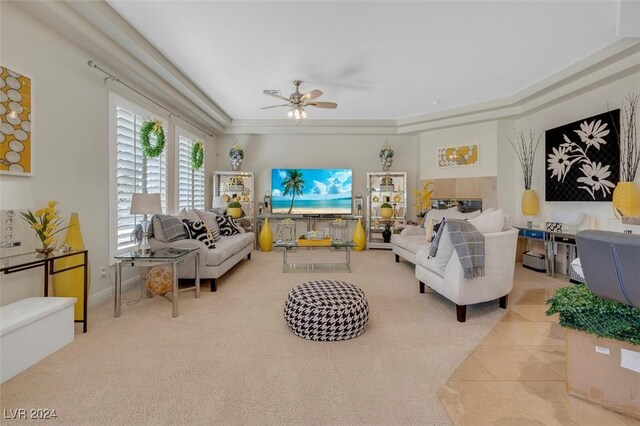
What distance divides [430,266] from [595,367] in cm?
173

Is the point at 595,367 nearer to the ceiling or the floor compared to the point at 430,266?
nearer to the floor

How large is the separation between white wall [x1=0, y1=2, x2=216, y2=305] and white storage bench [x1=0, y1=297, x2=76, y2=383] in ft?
1.35

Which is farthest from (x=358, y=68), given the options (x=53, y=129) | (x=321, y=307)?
(x=53, y=129)

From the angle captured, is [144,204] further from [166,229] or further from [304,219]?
[304,219]

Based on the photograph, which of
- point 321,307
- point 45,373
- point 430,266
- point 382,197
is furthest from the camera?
point 382,197

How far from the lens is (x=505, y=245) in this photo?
3033mm

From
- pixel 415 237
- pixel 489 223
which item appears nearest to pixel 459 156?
pixel 415 237

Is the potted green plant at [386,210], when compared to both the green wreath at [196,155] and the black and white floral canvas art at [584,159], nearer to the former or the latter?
the black and white floral canvas art at [584,159]

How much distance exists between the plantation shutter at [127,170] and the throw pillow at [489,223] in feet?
13.6

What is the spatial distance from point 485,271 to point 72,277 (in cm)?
394

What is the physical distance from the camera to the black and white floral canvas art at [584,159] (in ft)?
13.0

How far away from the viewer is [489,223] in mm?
3125

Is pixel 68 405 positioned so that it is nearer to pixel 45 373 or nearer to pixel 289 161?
pixel 45 373

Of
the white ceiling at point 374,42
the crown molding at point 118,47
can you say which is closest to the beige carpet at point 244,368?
the crown molding at point 118,47
